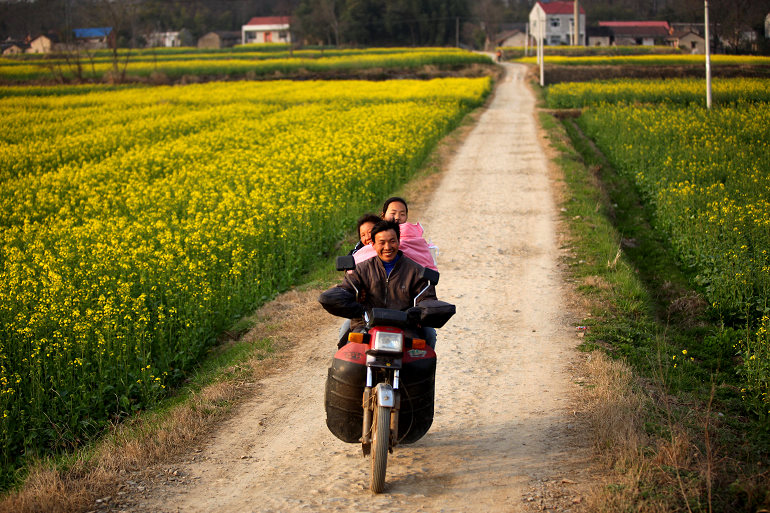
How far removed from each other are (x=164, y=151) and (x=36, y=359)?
15.7m

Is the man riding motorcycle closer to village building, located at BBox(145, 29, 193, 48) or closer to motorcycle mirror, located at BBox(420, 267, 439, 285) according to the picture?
motorcycle mirror, located at BBox(420, 267, 439, 285)

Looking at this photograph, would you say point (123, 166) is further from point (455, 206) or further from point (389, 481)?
point (389, 481)

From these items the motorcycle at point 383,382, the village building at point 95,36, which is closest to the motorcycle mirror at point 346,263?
the motorcycle at point 383,382

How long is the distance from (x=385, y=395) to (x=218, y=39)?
126736 millimetres

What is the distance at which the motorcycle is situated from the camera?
526 cm

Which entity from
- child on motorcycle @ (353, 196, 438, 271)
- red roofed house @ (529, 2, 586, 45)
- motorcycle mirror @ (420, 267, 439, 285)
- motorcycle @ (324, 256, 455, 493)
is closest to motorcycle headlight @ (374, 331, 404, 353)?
motorcycle @ (324, 256, 455, 493)

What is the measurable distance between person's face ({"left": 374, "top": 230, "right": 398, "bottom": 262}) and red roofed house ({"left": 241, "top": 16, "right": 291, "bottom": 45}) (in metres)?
126

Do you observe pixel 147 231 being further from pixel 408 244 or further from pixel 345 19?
pixel 345 19

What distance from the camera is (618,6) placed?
124 meters

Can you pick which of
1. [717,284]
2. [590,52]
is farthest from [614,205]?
[590,52]

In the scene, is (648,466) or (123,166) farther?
(123,166)

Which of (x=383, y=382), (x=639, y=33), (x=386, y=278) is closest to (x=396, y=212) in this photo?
(x=386, y=278)

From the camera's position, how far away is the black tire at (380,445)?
17.1 feet

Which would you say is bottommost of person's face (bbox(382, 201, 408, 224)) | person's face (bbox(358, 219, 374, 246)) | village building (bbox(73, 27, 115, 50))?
person's face (bbox(358, 219, 374, 246))
